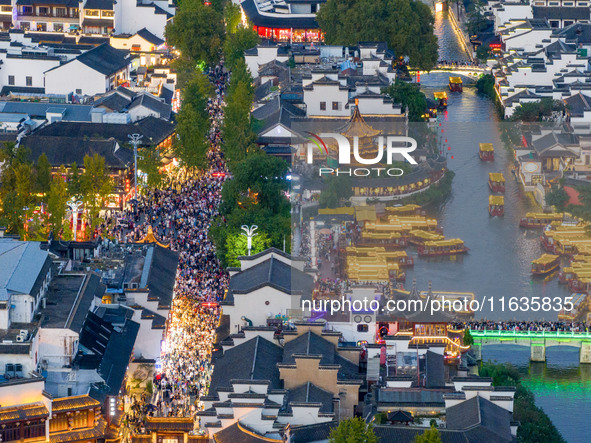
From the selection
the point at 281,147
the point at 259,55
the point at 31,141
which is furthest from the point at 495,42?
the point at 31,141

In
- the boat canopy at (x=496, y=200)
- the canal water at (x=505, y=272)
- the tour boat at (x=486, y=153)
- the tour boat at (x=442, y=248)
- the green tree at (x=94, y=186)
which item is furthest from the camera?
the tour boat at (x=486, y=153)

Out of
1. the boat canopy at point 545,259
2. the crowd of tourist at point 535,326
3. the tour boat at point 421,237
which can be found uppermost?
the tour boat at point 421,237

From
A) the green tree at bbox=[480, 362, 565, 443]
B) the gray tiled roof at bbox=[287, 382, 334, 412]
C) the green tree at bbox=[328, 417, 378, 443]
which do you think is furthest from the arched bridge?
the green tree at bbox=[328, 417, 378, 443]

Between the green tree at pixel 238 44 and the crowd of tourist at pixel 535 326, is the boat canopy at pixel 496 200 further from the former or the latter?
the green tree at pixel 238 44

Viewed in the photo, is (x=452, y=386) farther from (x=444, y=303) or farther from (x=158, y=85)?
(x=158, y=85)

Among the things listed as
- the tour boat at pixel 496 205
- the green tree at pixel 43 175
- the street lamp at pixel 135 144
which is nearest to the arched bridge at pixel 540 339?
the tour boat at pixel 496 205

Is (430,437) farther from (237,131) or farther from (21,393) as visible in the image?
(237,131)
